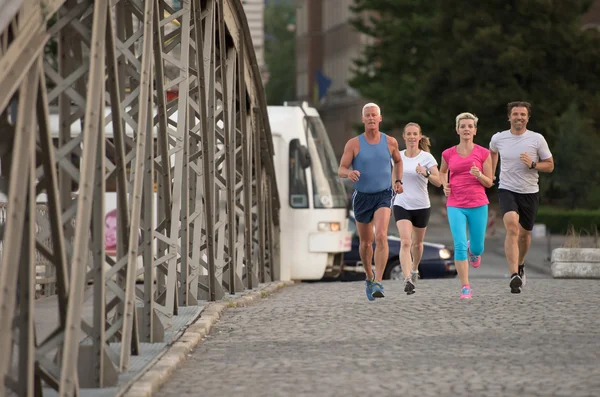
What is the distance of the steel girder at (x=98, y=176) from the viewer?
22.7 feet

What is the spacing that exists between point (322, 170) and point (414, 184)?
27.1 ft

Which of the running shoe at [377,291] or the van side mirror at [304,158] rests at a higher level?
the van side mirror at [304,158]

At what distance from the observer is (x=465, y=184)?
1584 centimetres

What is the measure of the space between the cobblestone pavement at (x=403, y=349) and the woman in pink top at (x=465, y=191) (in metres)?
0.47

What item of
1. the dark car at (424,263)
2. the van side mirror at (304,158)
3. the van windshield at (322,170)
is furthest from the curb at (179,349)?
the dark car at (424,263)

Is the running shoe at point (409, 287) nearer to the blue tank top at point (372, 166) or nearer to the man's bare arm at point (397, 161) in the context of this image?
the man's bare arm at point (397, 161)

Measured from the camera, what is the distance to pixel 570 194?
52.1 meters

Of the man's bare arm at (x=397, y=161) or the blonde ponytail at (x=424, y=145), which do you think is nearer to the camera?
the man's bare arm at (x=397, y=161)

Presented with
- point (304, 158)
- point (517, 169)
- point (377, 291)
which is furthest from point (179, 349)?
point (304, 158)

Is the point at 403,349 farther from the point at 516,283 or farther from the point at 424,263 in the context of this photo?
the point at 424,263

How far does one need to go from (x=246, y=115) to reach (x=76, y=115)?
940 cm

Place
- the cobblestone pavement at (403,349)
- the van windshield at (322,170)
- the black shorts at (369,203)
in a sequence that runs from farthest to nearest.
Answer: the van windshield at (322,170) → the black shorts at (369,203) → the cobblestone pavement at (403,349)

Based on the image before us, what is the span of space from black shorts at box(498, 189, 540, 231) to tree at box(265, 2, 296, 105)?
115407 mm

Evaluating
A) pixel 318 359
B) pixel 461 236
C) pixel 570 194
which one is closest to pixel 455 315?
pixel 461 236
